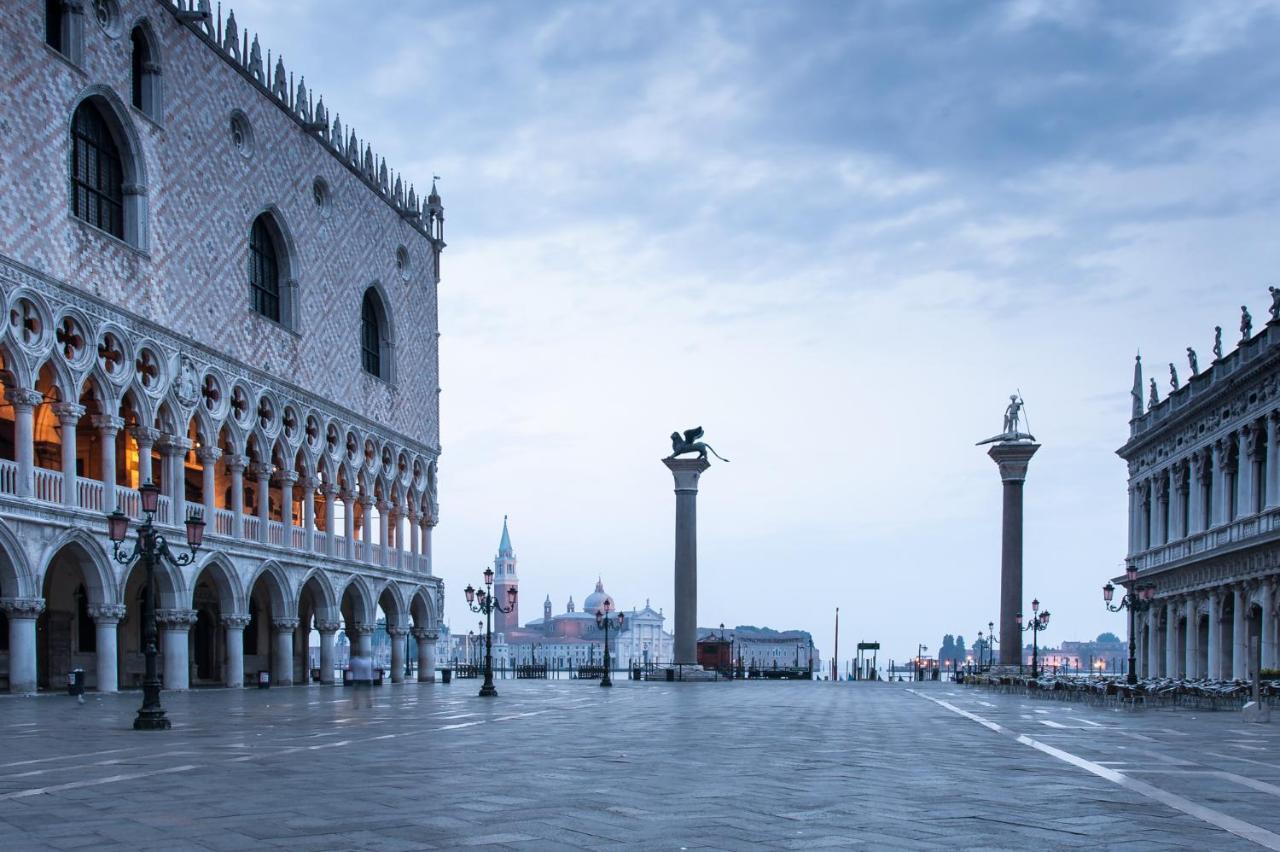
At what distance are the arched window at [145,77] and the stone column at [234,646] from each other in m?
13.8

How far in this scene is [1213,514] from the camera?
4453 cm

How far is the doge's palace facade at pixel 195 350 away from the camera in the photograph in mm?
29031

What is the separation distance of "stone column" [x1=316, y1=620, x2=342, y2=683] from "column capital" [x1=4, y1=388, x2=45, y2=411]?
16802 millimetres

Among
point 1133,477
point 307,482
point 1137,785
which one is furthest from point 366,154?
point 1137,785

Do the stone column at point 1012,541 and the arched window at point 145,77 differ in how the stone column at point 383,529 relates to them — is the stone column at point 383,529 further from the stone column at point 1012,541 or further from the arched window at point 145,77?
the stone column at point 1012,541

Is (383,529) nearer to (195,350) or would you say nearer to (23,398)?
(195,350)

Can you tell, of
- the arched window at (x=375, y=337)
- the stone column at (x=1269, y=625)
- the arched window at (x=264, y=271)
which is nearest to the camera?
the stone column at (x=1269, y=625)

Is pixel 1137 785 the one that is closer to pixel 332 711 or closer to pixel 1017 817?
pixel 1017 817

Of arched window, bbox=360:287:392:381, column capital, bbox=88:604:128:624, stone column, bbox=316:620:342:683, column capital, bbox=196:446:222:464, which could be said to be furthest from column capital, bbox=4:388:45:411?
arched window, bbox=360:287:392:381

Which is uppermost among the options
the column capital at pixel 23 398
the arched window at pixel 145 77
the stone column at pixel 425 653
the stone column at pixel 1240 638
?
the arched window at pixel 145 77

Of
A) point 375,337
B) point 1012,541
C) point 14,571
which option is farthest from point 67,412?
point 1012,541

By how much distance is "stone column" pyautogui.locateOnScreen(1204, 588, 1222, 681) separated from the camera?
42812mm

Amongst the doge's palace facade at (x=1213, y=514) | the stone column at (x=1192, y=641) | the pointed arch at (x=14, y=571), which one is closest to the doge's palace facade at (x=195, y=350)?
the pointed arch at (x=14, y=571)

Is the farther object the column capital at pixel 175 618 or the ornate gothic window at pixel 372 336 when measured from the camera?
the ornate gothic window at pixel 372 336
